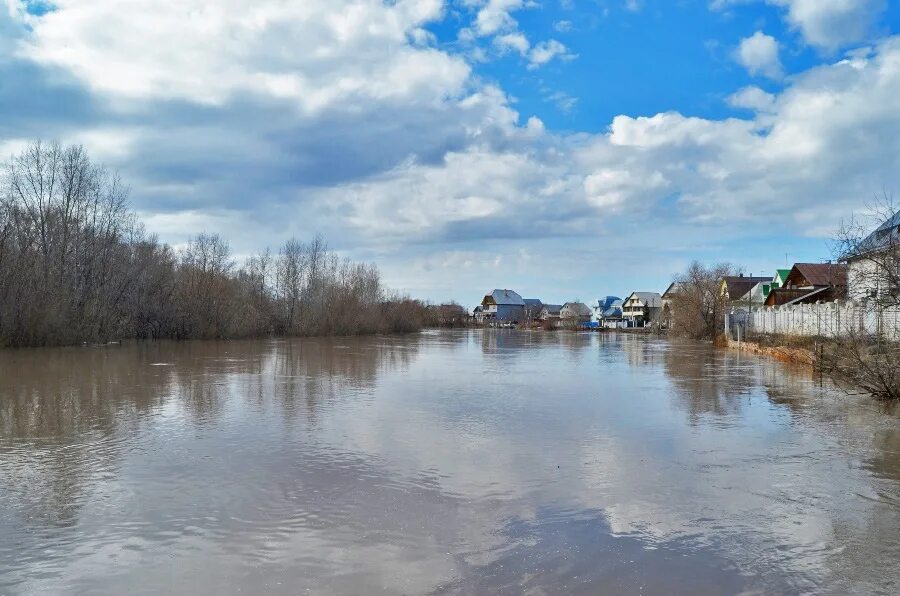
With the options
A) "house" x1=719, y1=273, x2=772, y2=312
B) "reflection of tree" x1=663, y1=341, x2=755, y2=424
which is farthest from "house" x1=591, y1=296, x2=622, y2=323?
"reflection of tree" x1=663, y1=341, x2=755, y2=424

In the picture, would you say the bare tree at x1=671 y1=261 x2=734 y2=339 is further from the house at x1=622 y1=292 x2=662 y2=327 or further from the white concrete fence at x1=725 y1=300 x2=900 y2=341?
the house at x1=622 y1=292 x2=662 y2=327

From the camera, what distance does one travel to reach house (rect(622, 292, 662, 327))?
127m

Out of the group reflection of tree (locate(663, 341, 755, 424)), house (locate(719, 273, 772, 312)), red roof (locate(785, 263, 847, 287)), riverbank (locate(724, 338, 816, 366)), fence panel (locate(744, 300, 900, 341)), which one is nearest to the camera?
reflection of tree (locate(663, 341, 755, 424))

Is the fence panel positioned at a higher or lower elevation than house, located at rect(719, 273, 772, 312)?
lower

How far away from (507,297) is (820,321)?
437 ft

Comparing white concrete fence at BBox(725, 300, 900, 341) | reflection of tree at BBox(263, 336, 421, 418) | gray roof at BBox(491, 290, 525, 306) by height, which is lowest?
reflection of tree at BBox(263, 336, 421, 418)

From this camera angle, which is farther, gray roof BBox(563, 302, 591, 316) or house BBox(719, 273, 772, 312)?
gray roof BBox(563, 302, 591, 316)

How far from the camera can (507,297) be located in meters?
164

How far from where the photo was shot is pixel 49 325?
3566cm

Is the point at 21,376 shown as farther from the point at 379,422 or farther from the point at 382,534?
the point at 382,534

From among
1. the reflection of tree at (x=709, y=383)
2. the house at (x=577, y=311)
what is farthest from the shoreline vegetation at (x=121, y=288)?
the house at (x=577, y=311)

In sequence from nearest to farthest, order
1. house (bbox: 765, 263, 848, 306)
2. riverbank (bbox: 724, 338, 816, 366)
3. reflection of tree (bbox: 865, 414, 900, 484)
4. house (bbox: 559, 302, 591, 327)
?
reflection of tree (bbox: 865, 414, 900, 484) → riverbank (bbox: 724, 338, 816, 366) → house (bbox: 765, 263, 848, 306) → house (bbox: 559, 302, 591, 327)

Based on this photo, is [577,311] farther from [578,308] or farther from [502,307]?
[502,307]

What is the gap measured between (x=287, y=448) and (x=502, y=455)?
328 centimetres
